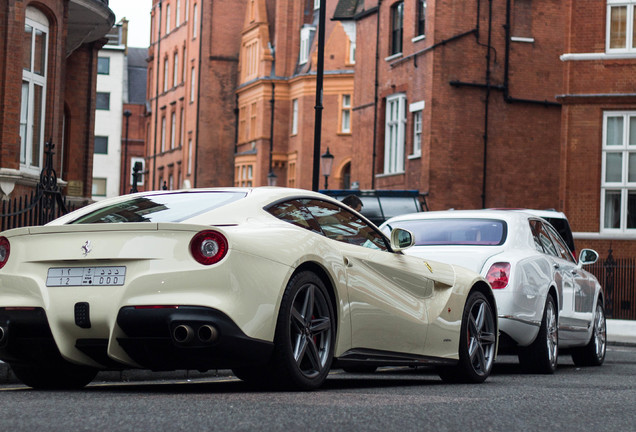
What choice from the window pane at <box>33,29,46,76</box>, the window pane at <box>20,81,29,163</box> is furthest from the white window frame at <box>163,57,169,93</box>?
the window pane at <box>20,81,29,163</box>

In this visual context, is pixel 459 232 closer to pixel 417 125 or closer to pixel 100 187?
pixel 417 125

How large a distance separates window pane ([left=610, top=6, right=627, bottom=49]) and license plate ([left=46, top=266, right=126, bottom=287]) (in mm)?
24108

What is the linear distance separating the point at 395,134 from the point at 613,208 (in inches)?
428

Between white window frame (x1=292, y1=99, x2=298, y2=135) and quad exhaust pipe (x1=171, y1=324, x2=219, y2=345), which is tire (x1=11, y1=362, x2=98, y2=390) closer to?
quad exhaust pipe (x1=171, y1=324, x2=219, y2=345)

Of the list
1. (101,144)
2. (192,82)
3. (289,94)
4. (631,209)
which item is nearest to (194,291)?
(631,209)

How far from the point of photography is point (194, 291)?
6.70 meters

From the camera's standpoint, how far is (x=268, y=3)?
69500 millimetres

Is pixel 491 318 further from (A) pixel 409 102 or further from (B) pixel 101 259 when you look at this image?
(A) pixel 409 102

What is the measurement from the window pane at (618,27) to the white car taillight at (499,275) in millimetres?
19850

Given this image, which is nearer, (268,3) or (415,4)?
(415,4)

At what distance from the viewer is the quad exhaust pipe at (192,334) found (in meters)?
6.65

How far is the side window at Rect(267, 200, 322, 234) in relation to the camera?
761 cm

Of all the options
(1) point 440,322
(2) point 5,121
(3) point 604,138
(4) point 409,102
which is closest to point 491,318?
(1) point 440,322

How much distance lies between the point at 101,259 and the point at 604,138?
2366 cm
